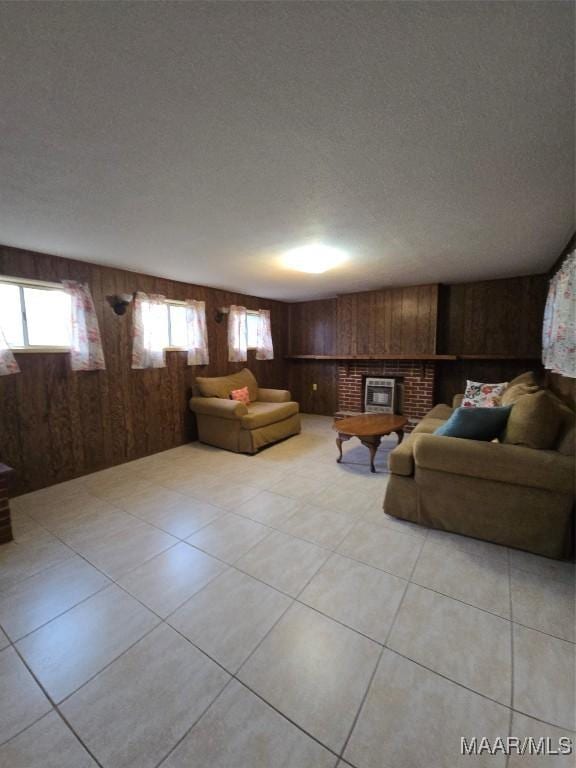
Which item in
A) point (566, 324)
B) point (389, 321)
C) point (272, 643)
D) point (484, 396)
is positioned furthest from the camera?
point (389, 321)

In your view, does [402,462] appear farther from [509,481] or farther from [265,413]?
[265,413]

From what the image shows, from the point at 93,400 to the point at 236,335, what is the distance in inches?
87.8

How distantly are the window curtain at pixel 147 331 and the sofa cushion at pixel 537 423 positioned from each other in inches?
139

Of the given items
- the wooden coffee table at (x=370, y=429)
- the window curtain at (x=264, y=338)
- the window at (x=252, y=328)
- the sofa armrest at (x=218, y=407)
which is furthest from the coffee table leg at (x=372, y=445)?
the window at (x=252, y=328)

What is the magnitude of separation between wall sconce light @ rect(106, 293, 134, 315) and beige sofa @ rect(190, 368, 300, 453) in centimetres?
127

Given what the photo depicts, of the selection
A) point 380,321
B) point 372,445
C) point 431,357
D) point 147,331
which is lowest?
point 372,445

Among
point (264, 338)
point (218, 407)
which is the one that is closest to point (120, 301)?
point (218, 407)

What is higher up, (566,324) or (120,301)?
(120,301)

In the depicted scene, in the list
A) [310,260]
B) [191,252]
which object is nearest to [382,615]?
[310,260]

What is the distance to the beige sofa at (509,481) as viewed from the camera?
176 centimetres

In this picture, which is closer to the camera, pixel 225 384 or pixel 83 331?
pixel 83 331

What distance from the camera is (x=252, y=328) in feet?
17.8

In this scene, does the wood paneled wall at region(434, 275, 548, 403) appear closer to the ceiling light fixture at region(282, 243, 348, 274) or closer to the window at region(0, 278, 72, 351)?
the ceiling light fixture at region(282, 243, 348, 274)

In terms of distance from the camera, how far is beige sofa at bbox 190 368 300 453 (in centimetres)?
368
